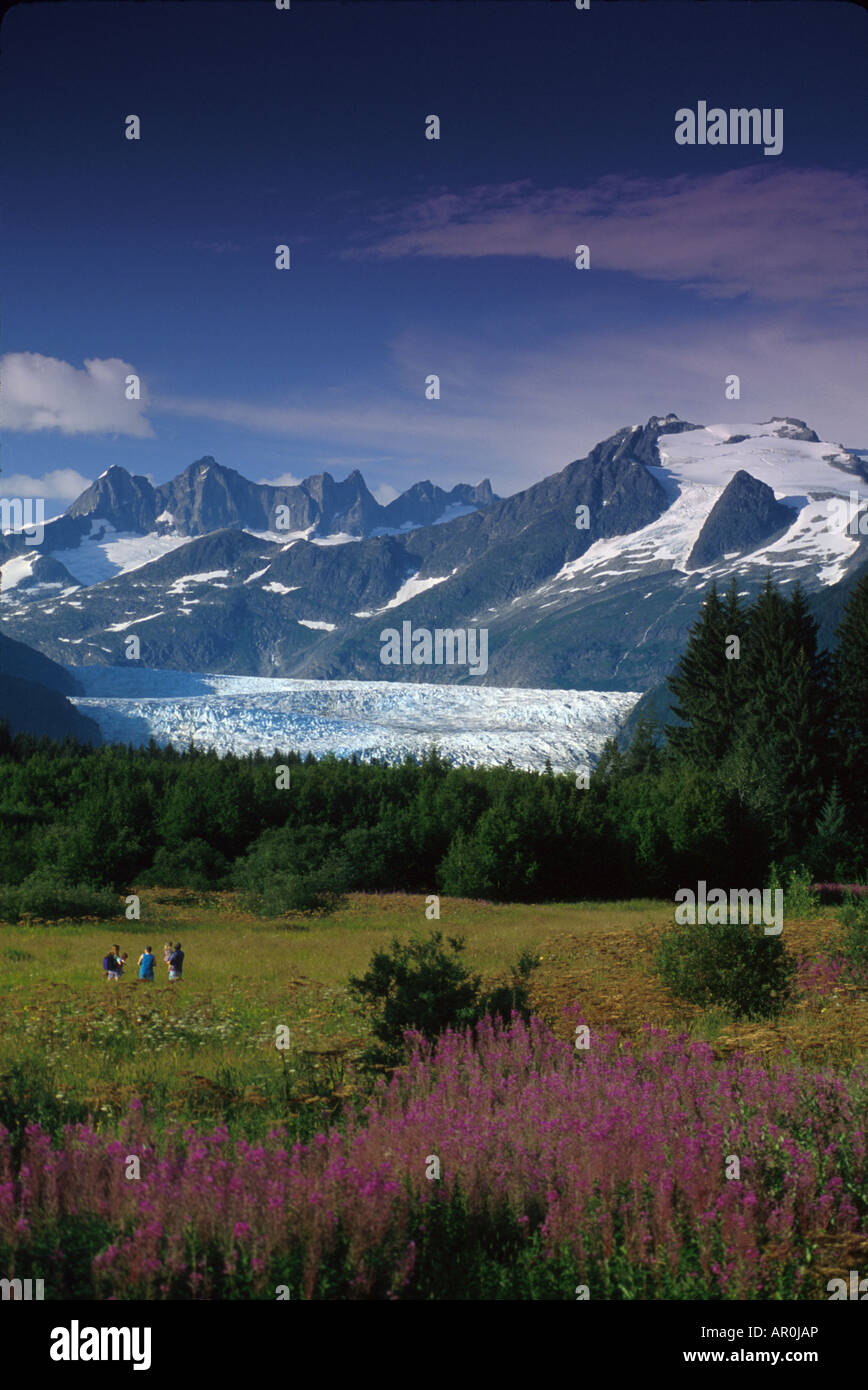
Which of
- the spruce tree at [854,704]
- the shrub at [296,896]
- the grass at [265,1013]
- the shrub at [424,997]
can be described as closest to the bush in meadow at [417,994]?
the shrub at [424,997]

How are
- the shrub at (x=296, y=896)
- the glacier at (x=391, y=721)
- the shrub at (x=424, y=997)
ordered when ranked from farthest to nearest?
1. the glacier at (x=391, y=721)
2. the shrub at (x=296, y=896)
3. the shrub at (x=424, y=997)

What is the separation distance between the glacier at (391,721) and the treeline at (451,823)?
166 ft

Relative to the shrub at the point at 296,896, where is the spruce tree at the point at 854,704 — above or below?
above

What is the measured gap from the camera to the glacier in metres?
109

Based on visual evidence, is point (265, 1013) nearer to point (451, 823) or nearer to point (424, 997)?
point (424, 997)

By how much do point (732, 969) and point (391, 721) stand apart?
10596 centimetres

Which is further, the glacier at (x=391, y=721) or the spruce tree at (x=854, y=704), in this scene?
the glacier at (x=391, y=721)

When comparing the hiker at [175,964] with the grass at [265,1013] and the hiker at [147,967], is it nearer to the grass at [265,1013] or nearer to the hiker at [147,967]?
the grass at [265,1013]

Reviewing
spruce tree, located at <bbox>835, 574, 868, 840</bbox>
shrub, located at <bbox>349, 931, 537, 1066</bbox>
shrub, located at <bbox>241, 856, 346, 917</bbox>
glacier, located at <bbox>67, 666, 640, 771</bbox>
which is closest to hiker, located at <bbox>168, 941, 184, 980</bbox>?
shrub, located at <bbox>349, 931, 537, 1066</bbox>

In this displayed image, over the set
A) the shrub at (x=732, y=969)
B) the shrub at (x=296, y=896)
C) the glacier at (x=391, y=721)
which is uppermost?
the glacier at (x=391, y=721)

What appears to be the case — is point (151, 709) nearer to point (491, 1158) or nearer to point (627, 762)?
point (627, 762)

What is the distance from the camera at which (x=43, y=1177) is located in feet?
18.9

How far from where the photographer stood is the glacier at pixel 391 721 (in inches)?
4274
